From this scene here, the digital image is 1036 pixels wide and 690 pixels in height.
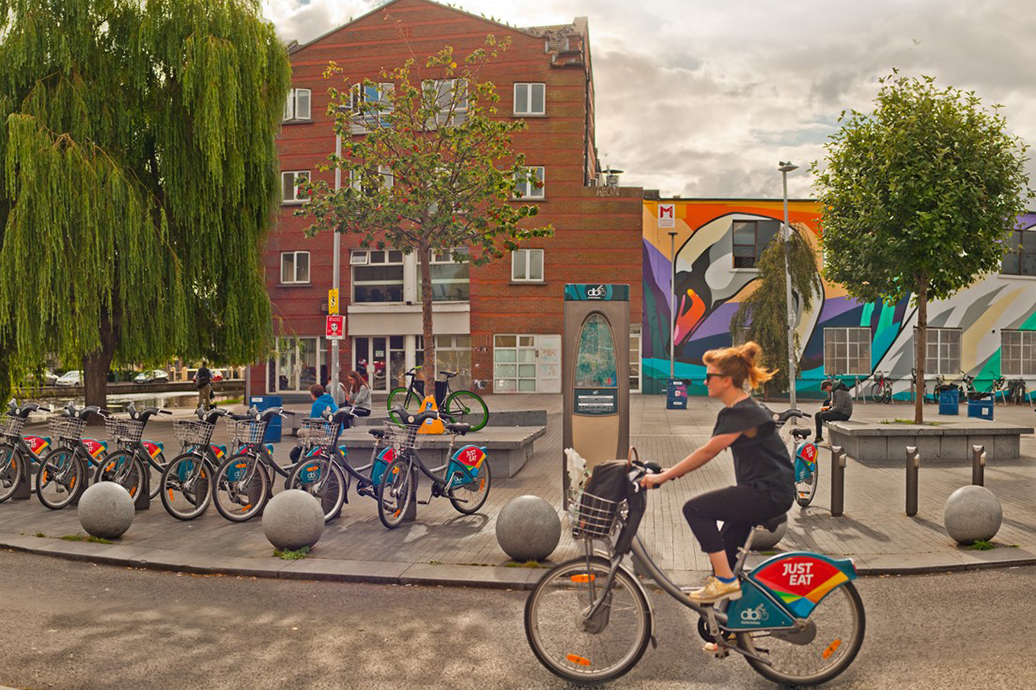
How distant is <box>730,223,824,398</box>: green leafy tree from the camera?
35000mm

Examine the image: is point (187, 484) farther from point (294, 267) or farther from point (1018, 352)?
point (1018, 352)

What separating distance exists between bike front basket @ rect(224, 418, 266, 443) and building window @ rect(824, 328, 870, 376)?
32363 mm

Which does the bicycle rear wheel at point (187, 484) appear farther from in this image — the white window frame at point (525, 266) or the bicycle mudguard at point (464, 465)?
the white window frame at point (525, 266)

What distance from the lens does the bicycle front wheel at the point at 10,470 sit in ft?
36.3

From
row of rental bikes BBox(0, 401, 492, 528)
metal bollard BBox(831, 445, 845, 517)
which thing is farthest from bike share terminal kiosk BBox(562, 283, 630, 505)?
metal bollard BBox(831, 445, 845, 517)

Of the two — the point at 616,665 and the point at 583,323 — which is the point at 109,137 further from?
the point at 616,665

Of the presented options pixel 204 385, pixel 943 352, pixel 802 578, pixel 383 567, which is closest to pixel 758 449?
pixel 802 578

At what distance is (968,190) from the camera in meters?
15.8

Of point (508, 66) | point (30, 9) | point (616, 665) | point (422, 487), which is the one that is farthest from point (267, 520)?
point (508, 66)

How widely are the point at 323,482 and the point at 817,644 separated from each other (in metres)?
5.78

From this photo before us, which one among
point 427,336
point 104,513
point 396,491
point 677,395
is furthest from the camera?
Result: point 677,395

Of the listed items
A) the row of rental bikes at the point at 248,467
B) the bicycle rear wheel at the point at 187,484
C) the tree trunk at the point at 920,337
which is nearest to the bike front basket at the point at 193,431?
the row of rental bikes at the point at 248,467

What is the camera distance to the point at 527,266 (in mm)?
38469

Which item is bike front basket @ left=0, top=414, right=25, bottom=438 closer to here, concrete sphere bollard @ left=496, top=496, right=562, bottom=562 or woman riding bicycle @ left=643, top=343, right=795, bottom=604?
concrete sphere bollard @ left=496, top=496, right=562, bottom=562
